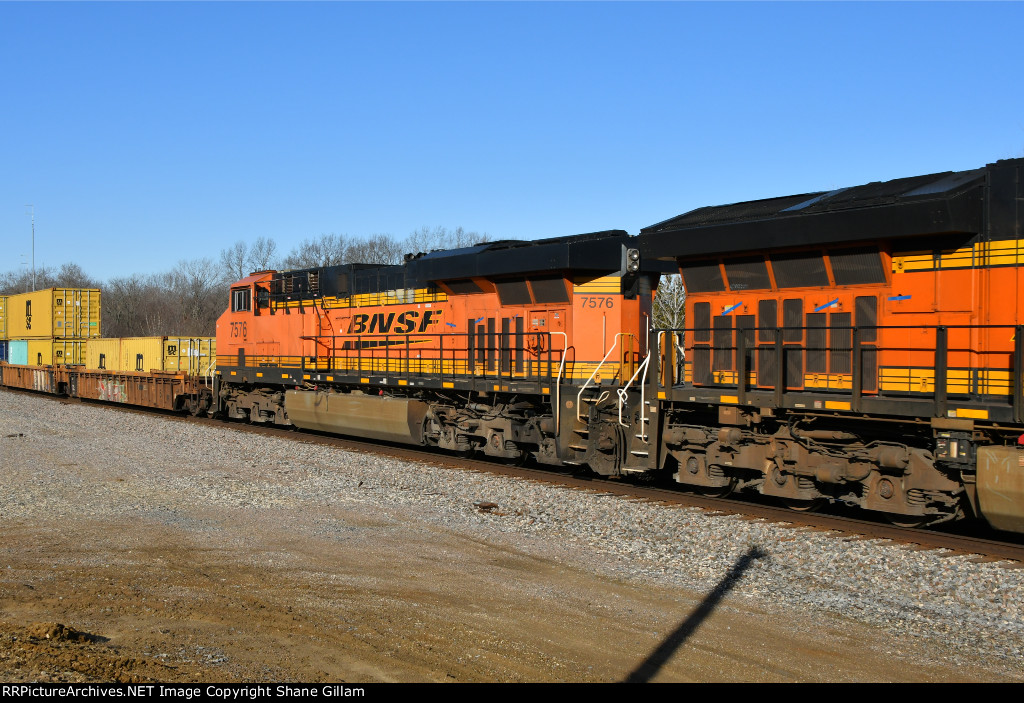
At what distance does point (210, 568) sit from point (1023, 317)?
8636 millimetres

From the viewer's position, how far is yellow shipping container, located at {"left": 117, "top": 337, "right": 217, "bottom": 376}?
92.6 feet

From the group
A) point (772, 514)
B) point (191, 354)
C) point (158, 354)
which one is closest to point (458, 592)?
point (772, 514)

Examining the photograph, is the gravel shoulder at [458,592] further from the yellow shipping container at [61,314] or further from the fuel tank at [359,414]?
the yellow shipping container at [61,314]

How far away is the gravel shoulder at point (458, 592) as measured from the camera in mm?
5441

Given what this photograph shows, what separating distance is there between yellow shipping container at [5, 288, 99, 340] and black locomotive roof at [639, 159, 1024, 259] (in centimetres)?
3292

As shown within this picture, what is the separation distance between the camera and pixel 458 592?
727 cm

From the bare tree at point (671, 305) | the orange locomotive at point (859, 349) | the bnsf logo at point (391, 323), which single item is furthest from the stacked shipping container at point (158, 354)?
the orange locomotive at point (859, 349)

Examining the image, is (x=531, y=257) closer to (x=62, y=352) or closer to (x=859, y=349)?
(x=859, y=349)

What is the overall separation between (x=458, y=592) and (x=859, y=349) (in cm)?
557

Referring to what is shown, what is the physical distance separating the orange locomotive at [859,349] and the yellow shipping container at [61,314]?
33.1 meters

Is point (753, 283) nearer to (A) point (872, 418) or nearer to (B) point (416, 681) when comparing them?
(A) point (872, 418)

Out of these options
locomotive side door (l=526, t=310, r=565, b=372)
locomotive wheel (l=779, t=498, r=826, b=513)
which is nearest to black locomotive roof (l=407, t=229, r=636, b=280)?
locomotive side door (l=526, t=310, r=565, b=372)

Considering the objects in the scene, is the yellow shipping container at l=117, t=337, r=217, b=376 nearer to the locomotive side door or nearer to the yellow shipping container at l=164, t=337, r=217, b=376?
the yellow shipping container at l=164, t=337, r=217, b=376

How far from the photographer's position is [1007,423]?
28.3ft
